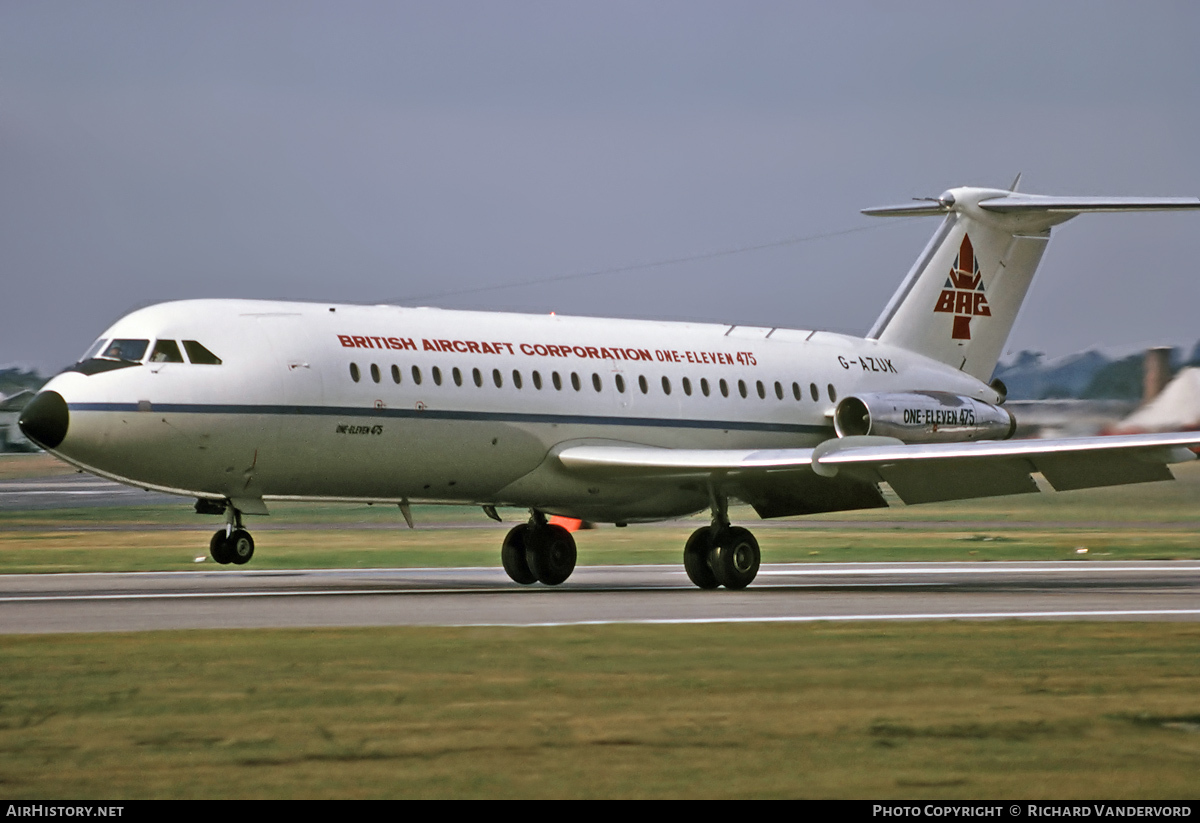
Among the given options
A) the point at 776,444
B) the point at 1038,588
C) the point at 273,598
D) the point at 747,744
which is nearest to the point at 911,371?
the point at 776,444

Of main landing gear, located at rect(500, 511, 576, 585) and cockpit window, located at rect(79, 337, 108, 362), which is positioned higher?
cockpit window, located at rect(79, 337, 108, 362)

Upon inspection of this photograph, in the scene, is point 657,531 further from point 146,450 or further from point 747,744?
point 747,744

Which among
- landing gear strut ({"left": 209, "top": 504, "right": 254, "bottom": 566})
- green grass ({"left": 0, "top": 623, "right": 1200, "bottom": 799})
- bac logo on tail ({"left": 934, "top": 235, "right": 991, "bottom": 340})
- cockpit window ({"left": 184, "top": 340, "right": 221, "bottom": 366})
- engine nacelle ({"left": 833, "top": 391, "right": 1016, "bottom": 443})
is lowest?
green grass ({"left": 0, "top": 623, "right": 1200, "bottom": 799})

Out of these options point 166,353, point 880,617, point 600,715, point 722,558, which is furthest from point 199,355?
point 600,715

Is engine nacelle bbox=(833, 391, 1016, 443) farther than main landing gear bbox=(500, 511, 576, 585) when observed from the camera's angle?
Yes

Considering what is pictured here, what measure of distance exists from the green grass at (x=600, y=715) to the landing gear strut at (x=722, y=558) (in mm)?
10400

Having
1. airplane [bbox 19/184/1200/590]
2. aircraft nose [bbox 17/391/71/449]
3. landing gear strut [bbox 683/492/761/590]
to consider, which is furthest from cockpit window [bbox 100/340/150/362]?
landing gear strut [bbox 683/492/761/590]

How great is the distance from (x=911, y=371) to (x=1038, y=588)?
24.6 ft

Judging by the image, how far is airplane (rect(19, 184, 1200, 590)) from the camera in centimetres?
2553

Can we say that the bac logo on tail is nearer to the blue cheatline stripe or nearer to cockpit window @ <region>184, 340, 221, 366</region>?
the blue cheatline stripe

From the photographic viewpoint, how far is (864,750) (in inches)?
455

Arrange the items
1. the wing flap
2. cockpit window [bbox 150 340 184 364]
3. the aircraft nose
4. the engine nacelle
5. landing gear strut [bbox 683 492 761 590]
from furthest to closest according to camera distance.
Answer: the engine nacelle
landing gear strut [bbox 683 492 761 590]
the wing flap
cockpit window [bbox 150 340 184 364]
the aircraft nose

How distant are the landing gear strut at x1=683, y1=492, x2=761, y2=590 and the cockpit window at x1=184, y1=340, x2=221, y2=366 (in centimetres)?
860

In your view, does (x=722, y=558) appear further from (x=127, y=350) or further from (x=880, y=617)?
(x=127, y=350)
